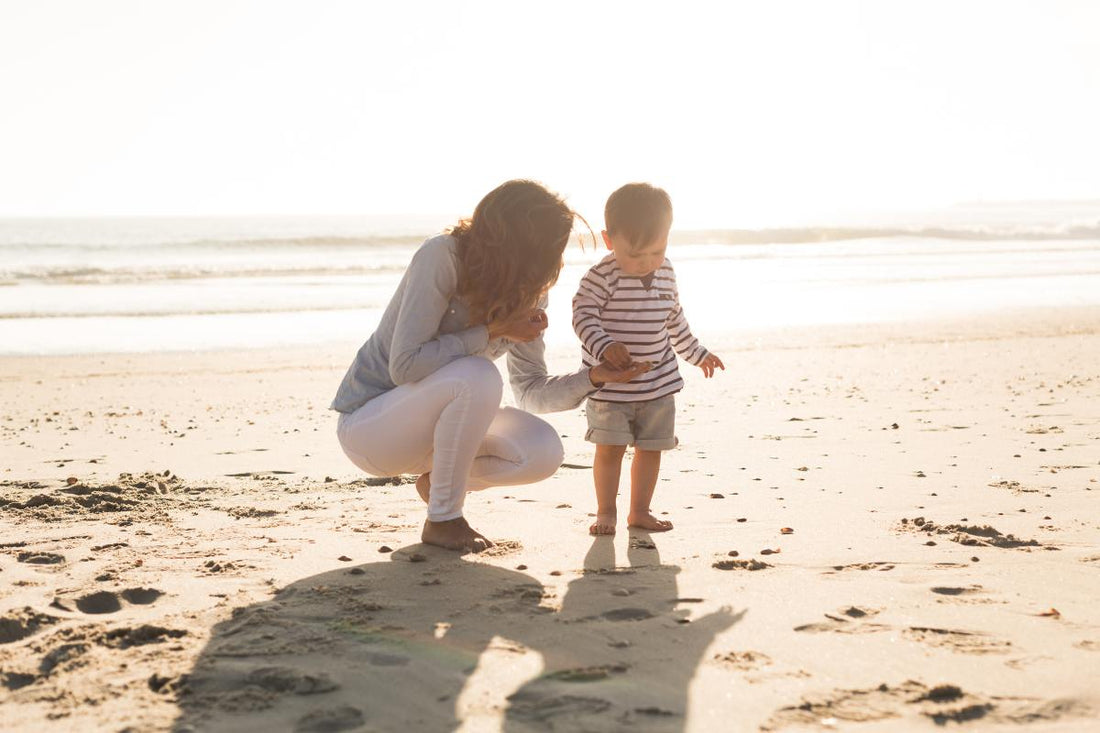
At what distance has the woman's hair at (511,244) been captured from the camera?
3570 mm

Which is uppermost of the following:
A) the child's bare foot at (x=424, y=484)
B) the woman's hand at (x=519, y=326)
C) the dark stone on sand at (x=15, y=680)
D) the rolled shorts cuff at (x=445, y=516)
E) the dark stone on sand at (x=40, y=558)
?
the woman's hand at (x=519, y=326)

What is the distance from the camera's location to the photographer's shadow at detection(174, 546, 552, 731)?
2.40 meters

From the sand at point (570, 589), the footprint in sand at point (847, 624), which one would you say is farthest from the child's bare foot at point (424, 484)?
the footprint in sand at point (847, 624)

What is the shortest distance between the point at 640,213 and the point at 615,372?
0.57 metres

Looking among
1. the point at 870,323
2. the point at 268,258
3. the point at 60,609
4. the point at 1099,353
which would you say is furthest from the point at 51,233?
the point at 60,609

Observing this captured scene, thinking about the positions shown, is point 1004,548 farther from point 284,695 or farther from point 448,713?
point 284,695

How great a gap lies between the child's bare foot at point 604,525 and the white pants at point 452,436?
11.3 inches

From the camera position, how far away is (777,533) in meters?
4.05

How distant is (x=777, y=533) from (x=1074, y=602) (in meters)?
1.13

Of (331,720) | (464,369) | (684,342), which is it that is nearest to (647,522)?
(684,342)

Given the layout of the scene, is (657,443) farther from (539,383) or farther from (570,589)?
(570,589)

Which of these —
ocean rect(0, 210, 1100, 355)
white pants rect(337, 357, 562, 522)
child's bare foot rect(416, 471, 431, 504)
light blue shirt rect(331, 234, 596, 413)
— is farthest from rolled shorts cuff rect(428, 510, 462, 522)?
ocean rect(0, 210, 1100, 355)

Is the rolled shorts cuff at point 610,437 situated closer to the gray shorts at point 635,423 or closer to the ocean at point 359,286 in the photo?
the gray shorts at point 635,423

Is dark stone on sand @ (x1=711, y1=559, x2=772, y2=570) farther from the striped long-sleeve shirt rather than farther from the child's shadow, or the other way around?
the striped long-sleeve shirt
